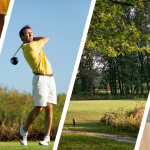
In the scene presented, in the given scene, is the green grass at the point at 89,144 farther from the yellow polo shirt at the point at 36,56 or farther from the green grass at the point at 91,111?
the yellow polo shirt at the point at 36,56

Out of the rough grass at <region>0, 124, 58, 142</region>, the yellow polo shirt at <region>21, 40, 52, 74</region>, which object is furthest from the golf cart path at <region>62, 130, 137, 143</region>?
the yellow polo shirt at <region>21, 40, 52, 74</region>

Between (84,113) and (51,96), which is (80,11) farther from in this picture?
(51,96)

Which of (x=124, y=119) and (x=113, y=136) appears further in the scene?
(x=124, y=119)

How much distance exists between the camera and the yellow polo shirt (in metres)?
2.58

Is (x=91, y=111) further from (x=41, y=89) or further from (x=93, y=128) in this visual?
(x=41, y=89)

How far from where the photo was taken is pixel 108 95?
207 inches

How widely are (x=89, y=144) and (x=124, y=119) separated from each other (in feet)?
2.96

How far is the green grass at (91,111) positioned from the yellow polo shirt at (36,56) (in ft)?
8.05

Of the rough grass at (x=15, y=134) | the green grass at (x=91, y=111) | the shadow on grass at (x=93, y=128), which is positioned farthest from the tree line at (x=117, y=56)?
the rough grass at (x=15, y=134)

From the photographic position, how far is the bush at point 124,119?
443cm

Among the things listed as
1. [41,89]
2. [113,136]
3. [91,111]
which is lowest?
[113,136]

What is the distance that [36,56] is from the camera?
104 inches

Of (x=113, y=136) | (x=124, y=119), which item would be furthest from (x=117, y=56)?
(x=113, y=136)

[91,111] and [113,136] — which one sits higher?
[91,111]
